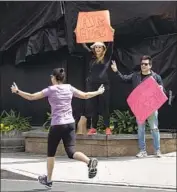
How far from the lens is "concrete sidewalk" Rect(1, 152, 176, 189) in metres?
7.80

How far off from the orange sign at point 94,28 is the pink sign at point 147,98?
1178 millimetres

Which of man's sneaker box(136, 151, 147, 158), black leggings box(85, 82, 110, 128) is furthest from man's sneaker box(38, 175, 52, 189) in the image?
black leggings box(85, 82, 110, 128)

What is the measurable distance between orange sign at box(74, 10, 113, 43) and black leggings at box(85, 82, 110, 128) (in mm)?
867

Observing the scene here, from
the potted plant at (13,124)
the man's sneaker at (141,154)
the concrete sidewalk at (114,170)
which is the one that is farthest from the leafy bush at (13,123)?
the man's sneaker at (141,154)

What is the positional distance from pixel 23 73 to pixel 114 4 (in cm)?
274

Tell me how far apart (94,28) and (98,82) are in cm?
103

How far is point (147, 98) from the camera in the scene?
914 cm

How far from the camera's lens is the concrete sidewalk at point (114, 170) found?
7801 millimetres

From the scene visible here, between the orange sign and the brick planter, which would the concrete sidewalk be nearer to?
the brick planter

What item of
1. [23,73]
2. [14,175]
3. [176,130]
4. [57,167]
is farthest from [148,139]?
[23,73]

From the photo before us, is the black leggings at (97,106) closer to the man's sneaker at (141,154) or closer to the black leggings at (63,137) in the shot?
the man's sneaker at (141,154)

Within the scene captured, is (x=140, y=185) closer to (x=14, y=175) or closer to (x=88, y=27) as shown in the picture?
(x=14, y=175)

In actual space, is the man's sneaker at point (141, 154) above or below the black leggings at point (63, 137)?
below

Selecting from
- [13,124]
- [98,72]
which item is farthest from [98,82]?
[13,124]
